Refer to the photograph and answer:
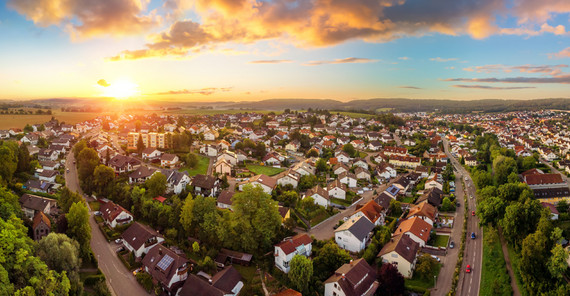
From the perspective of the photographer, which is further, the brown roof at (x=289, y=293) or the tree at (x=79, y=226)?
the tree at (x=79, y=226)

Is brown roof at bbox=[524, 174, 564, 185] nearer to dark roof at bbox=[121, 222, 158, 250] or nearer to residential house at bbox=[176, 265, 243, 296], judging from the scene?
residential house at bbox=[176, 265, 243, 296]

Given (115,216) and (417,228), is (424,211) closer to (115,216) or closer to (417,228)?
(417,228)

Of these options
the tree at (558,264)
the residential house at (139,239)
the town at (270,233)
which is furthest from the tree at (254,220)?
the tree at (558,264)

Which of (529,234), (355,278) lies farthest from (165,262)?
(529,234)

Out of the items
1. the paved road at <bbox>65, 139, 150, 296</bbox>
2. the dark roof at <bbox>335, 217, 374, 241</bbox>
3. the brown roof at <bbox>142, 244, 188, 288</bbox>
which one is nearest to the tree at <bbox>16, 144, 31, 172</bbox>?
the paved road at <bbox>65, 139, 150, 296</bbox>

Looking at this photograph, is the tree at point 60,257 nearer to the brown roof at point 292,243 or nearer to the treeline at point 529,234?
the brown roof at point 292,243
